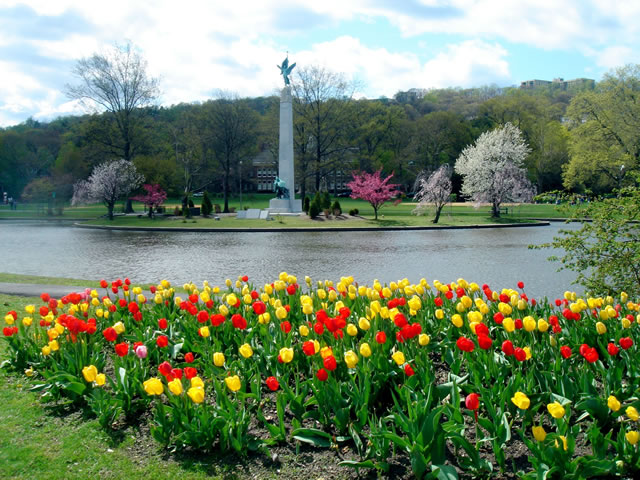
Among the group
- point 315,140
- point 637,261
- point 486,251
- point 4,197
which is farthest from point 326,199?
point 4,197

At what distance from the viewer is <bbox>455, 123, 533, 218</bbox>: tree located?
4116 centimetres

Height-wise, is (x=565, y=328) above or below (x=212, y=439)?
above

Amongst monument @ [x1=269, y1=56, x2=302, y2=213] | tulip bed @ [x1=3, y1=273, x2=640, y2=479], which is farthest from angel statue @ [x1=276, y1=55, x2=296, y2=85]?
tulip bed @ [x1=3, y1=273, x2=640, y2=479]

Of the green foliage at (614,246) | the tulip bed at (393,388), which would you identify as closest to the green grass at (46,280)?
the tulip bed at (393,388)

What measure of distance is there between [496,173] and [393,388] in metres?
40.0

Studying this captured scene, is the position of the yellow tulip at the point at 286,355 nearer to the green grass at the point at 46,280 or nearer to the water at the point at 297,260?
the water at the point at 297,260

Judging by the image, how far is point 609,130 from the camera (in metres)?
44.7

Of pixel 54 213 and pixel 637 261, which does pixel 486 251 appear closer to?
pixel 637 261

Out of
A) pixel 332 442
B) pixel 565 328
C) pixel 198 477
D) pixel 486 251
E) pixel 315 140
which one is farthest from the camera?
pixel 315 140

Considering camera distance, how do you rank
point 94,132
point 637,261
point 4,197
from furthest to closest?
point 4,197 → point 94,132 → point 637,261

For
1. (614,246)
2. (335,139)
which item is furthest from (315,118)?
(614,246)

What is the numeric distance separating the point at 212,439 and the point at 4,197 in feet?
271

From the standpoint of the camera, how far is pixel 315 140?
57.6m

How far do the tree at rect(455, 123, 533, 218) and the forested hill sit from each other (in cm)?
472
